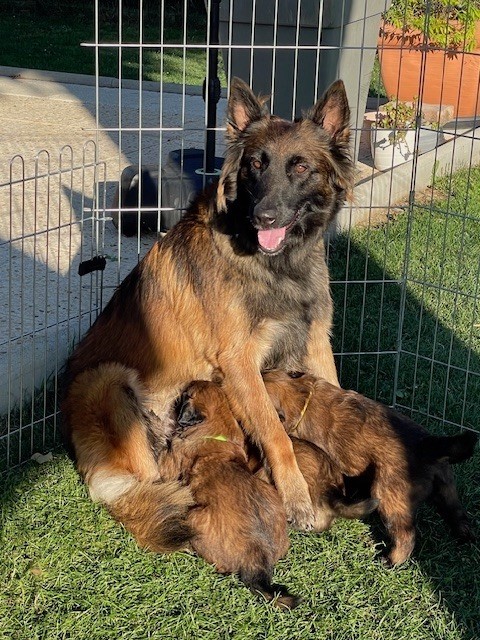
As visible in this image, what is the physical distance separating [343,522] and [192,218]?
1.55m

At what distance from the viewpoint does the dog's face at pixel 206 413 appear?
389cm

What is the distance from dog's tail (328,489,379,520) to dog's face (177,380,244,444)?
50cm

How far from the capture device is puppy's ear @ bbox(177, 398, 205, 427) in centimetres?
388

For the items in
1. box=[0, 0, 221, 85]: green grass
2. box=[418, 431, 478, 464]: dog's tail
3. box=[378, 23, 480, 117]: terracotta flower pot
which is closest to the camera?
box=[418, 431, 478, 464]: dog's tail

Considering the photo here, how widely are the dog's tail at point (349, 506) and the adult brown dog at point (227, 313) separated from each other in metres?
0.11

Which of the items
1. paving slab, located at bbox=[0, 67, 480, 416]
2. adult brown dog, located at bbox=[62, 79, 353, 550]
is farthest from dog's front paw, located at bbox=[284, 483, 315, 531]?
paving slab, located at bbox=[0, 67, 480, 416]

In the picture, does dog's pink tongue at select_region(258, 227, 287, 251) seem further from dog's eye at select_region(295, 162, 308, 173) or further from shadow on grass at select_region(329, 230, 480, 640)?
shadow on grass at select_region(329, 230, 480, 640)

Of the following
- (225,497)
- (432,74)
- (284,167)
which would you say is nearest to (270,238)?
(284,167)

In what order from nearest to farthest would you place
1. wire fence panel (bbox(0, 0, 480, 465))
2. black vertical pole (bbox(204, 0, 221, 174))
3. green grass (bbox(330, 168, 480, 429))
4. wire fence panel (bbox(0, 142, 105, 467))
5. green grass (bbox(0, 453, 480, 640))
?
green grass (bbox(0, 453, 480, 640)), wire fence panel (bbox(0, 142, 105, 467)), wire fence panel (bbox(0, 0, 480, 465)), green grass (bbox(330, 168, 480, 429)), black vertical pole (bbox(204, 0, 221, 174))

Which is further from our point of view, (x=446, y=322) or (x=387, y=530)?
(x=446, y=322)

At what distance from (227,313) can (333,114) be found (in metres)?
0.99

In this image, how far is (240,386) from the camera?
3953 mm

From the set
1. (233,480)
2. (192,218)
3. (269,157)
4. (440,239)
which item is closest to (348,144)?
(269,157)

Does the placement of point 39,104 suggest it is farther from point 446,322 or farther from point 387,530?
point 387,530
